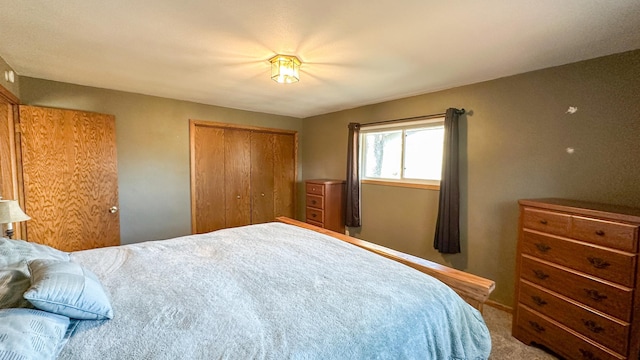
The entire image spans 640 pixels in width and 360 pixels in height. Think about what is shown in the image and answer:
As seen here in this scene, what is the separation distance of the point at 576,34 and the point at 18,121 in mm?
4426

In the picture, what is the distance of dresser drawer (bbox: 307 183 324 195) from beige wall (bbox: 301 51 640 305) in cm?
91

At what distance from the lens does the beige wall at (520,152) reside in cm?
183

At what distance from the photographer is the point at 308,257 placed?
1576 mm

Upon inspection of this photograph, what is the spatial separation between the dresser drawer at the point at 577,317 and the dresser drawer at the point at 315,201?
233 cm

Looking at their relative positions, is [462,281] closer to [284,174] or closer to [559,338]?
[559,338]

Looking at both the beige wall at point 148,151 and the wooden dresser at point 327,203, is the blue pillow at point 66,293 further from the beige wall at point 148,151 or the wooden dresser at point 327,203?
the wooden dresser at point 327,203

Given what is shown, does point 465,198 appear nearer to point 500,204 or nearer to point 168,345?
point 500,204

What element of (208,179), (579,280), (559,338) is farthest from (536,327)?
(208,179)

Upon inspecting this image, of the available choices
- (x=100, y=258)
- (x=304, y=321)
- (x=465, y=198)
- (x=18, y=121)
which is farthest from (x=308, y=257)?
(x=18, y=121)

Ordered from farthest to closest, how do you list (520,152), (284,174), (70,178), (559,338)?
(284,174) → (70,178) → (520,152) → (559,338)

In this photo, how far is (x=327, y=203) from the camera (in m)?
3.64

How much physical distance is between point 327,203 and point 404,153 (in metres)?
1.25

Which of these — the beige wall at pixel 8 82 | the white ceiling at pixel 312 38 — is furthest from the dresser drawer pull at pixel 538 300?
the beige wall at pixel 8 82

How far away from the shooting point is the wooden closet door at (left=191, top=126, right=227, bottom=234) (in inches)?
138
